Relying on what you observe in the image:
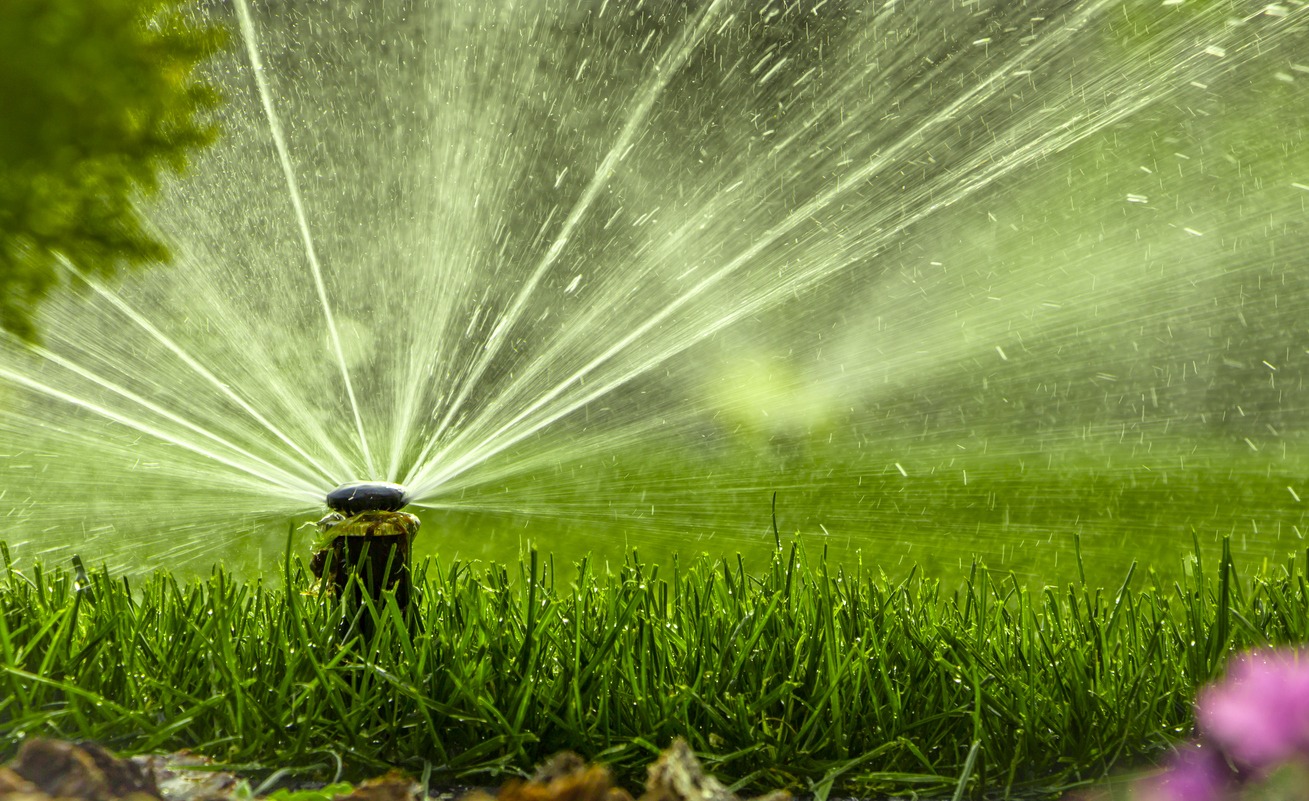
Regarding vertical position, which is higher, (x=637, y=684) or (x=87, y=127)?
(x=87, y=127)

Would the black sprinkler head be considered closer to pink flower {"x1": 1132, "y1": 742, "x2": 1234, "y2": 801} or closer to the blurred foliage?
pink flower {"x1": 1132, "y1": 742, "x2": 1234, "y2": 801}

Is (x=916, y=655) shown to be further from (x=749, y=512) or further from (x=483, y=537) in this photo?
(x=749, y=512)

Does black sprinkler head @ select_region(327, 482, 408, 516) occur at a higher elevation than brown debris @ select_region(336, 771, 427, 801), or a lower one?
higher

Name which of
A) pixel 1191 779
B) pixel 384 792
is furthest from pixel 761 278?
pixel 384 792

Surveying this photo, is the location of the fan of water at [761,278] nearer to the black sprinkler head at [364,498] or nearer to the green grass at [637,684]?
the green grass at [637,684]

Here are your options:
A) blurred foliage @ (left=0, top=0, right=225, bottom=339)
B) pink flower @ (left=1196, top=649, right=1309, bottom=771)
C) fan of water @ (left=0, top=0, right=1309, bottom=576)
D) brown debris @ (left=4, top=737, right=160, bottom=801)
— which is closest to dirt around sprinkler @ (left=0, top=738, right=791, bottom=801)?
brown debris @ (left=4, top=737, right=160, bottom=801)

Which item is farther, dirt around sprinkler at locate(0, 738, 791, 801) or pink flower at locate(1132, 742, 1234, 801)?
pink flower at locate(1132, 742, 1234, 801)

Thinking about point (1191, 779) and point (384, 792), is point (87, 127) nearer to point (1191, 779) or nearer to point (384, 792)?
point (384, 792)
